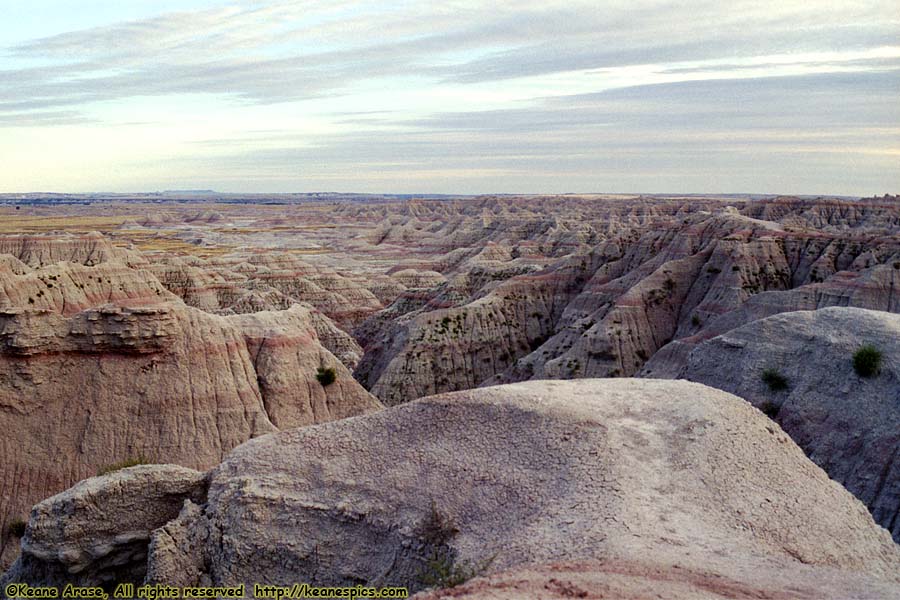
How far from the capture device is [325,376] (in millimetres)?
37156

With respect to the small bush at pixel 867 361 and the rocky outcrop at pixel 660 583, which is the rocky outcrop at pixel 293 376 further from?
the rocky outcrop at pixel 660 583

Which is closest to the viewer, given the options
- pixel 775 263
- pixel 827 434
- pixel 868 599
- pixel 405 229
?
pixel 868 599

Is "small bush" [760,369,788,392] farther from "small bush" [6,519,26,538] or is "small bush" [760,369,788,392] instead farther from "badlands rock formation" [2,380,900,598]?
"small bush" [6,519,26,538]

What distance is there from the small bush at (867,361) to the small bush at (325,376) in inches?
828

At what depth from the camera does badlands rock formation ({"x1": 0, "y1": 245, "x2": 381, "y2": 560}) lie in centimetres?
2970

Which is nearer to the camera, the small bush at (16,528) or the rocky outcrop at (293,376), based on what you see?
the small bush at (16,528)

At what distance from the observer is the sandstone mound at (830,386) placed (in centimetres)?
2630

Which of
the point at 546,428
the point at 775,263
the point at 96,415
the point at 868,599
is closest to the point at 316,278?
the point at 775,263

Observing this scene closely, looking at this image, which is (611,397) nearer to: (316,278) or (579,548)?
(579,548)

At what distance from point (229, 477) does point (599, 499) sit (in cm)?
853

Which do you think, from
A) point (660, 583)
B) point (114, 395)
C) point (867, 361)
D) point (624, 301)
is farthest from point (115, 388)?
point (624, 301)

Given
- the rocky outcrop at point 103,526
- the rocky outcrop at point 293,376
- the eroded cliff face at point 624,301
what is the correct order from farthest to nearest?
the eroded cliff face at point 624,301 → the rocky outcrop at point 293,376 → the rocky outcrop at point 103,526

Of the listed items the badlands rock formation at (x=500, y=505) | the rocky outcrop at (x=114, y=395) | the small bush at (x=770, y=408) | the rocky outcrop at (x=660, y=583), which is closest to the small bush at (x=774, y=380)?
the small bush at (x=770, y=408)

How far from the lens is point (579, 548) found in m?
13.8
